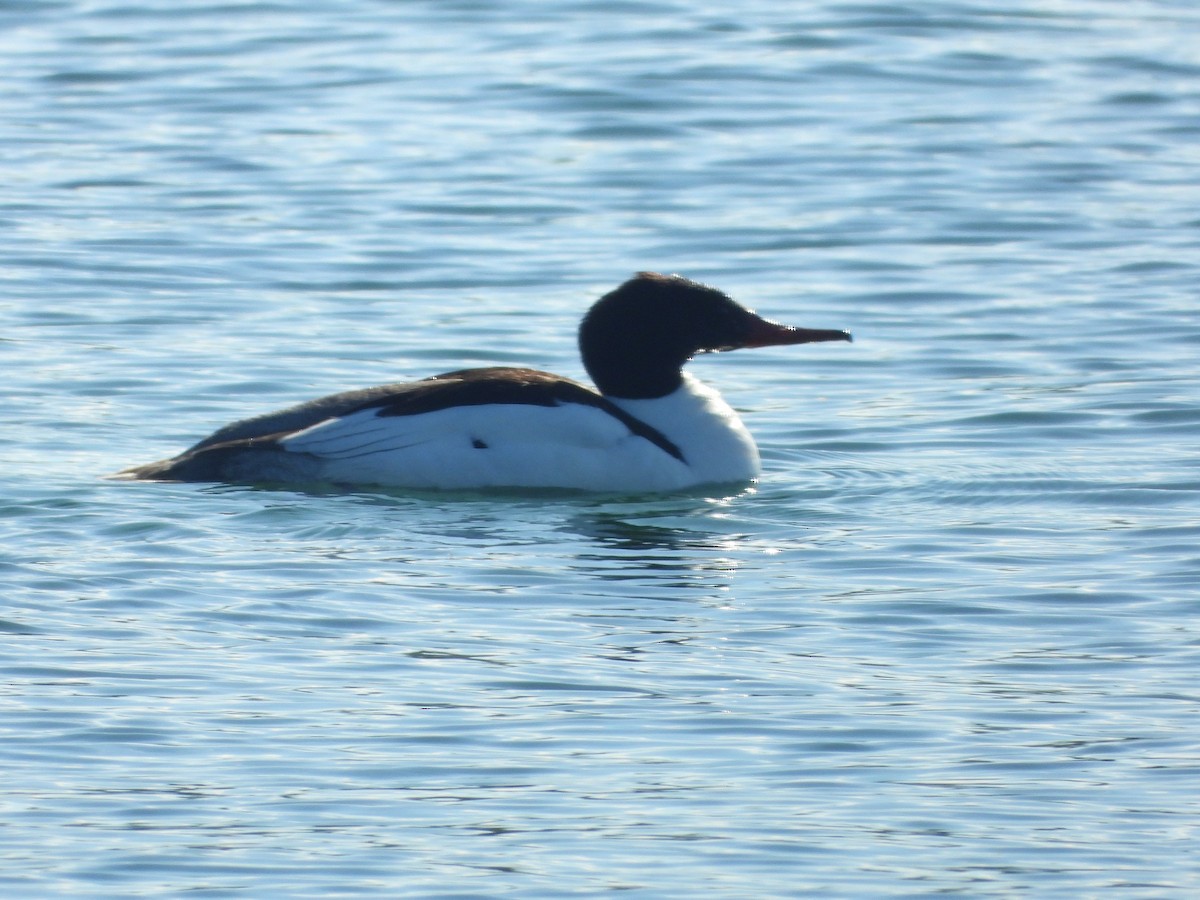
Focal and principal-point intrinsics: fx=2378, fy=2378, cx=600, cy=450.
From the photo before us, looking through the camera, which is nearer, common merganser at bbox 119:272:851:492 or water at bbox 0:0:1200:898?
water at bbox 0:0:1200:898

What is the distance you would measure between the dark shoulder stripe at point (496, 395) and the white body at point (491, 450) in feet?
0.13

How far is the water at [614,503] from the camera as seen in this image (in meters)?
6.68

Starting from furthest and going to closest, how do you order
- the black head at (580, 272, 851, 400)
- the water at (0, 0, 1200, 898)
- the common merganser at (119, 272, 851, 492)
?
the black head at (580, 272, 851, 400), the common merganser at (119, 272, 851, 492), the water at (0, 0, 1200, 898)

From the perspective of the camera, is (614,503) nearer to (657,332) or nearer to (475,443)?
(475,443)

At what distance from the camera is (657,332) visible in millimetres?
11492

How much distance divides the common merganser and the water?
169mm

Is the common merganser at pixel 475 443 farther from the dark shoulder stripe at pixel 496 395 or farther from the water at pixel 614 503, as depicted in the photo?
the water at pixel 614 503

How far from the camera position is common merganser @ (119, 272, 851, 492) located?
35.7 feet

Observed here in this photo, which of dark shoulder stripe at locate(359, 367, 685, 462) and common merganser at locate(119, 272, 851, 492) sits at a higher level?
dark shoulder stripe at locate(359, 367, 685, 462)

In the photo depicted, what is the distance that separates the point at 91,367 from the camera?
1302cm

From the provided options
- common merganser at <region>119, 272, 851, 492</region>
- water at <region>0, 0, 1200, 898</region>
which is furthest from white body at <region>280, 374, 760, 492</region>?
water at <region>0, 0, 1200, 898</region>

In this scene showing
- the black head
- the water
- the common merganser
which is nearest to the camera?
the water

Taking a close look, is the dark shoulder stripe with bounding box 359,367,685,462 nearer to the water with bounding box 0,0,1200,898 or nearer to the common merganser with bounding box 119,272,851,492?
the common merganser with bounding box 119,272,851,492

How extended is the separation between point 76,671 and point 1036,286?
861 cm
